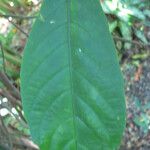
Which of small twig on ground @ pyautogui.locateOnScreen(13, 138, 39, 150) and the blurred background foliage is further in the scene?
the blurred background foliage

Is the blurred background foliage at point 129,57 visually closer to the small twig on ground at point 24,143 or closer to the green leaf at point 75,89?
the small twig on ground at point 24,143

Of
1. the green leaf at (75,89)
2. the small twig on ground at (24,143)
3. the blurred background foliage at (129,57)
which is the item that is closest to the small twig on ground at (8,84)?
the small twig on ground at (24,143)

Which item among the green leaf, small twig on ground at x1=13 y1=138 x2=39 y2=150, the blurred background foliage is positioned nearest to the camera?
the green leaf

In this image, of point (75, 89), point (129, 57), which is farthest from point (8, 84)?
point (129, 57)

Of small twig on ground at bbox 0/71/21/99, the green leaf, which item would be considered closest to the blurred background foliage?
small twig on ground at bbox 0/71/21/99

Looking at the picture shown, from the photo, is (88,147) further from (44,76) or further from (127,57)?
(127,57)

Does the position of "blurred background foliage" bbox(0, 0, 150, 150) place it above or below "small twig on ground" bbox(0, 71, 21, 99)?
below

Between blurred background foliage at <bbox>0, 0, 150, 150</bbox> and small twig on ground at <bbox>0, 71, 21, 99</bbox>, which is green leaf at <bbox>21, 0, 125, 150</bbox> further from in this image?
blurred background foliage at <bbox>0, 0, 150, 150</bbox>

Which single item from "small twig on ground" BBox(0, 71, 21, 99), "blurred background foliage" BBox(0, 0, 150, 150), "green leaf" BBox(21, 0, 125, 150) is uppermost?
"green leaf" BBox(21, 0, 125, 150)

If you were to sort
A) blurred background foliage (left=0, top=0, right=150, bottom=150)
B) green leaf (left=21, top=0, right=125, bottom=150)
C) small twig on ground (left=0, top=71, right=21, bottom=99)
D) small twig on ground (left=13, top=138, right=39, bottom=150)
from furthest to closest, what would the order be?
blurred background foliage (left=0, top=0, right=150, bottom=150) → small twig on ground (left=13, top=138, right=39, bottom=150) → small twig on ground (left=0, top=71, right=21, bottom=99) → green leaf (left=21, top=0, right=125, bottom=150)
